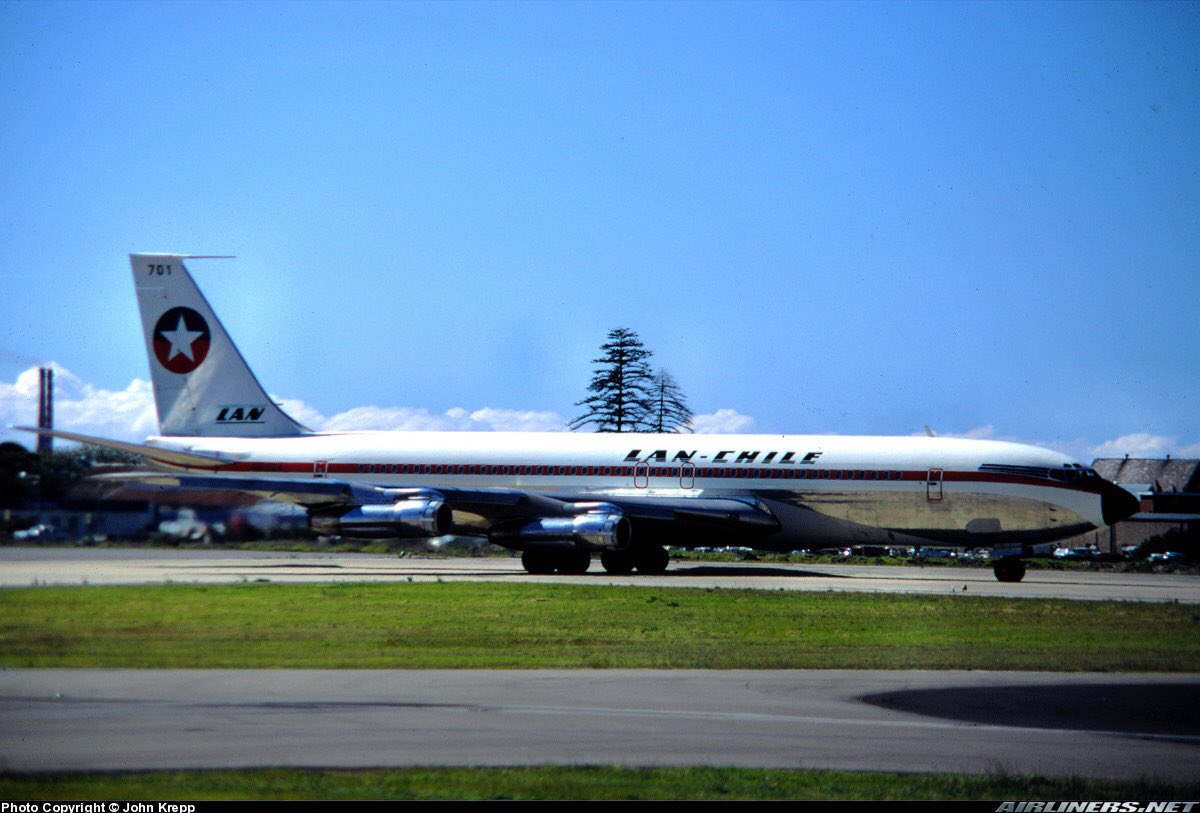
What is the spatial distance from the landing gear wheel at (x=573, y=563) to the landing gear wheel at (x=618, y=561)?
1.55 meters

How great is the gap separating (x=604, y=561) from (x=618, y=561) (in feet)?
1.77

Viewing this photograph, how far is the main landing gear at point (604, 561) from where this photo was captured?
3844cm

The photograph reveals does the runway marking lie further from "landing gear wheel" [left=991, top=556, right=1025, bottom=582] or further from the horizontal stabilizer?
"landing gear wheel" [left=991, top=556, right=1025, bottom=582]

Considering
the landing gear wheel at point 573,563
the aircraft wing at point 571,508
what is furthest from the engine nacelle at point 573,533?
the landing gear wheel at point 573,563

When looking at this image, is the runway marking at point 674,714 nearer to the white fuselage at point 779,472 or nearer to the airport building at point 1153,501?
the white fuselage at point 779,472

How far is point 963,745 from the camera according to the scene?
12.9 metres

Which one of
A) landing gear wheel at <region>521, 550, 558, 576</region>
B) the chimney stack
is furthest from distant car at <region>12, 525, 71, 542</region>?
landing gear wheel at <region>521, 550, 558, 576</region>

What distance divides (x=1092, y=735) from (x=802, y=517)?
2728 centimetres

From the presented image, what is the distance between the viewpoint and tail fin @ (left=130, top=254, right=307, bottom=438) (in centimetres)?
3991

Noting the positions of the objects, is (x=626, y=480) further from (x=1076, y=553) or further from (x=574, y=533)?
(x=1076, y=553)

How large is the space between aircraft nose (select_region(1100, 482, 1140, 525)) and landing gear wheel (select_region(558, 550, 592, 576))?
14.5 m

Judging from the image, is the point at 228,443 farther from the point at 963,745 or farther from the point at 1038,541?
the point at 963,745

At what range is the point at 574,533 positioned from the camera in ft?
123

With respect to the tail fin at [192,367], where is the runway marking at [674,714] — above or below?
below
